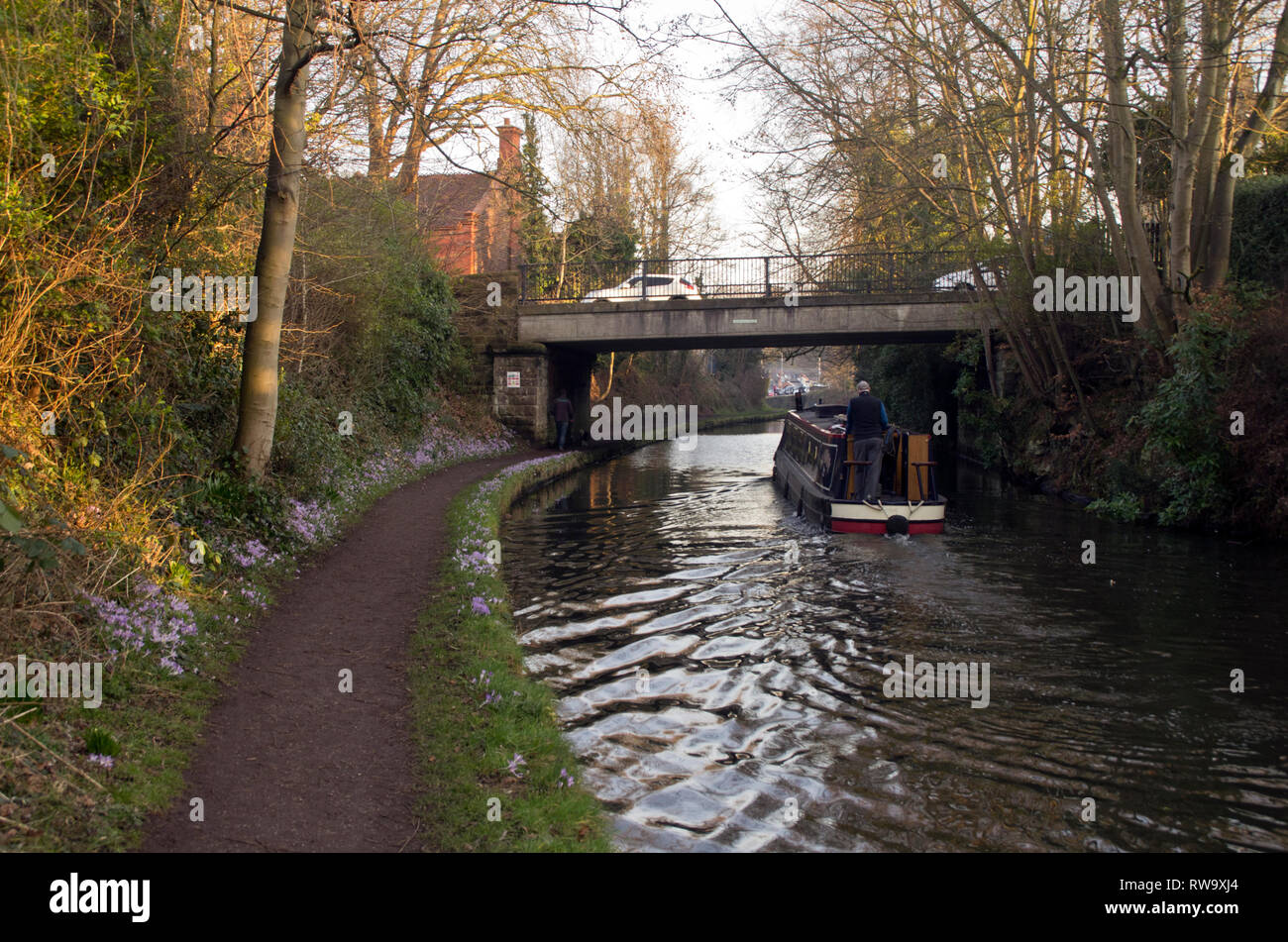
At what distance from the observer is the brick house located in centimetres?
1218

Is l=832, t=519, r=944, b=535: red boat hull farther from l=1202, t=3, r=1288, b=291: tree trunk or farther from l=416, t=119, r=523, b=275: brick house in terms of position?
l=416, t=119, r=523, b=275: brick house

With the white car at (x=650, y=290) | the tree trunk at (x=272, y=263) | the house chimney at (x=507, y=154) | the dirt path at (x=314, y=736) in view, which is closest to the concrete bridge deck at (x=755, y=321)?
the white car at (x=650, y=290)

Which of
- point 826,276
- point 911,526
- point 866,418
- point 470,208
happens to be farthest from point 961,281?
point 470,208

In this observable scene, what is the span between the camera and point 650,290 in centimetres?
2527

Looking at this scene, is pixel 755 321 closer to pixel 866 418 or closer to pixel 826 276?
pixel 826 276

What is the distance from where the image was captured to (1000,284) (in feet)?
60.4

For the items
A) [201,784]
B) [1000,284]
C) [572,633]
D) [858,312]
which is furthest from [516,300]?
[201,784]

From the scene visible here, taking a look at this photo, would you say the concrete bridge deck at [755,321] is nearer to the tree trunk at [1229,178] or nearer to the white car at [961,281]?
the white car at [961,281]

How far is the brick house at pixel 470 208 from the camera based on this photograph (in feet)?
40.0

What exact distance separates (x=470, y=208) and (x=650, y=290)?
16291mm

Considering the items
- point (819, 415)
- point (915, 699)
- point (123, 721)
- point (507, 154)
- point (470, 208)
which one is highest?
point (470, 208)

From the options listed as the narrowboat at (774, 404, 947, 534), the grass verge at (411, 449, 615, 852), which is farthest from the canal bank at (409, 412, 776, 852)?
the narrowboat at (774, 404, 947, 534)

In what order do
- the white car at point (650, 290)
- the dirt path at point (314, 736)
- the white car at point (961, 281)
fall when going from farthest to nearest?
the white car at point (650, 290), the white car at point (961, 281), the dirt path at point (314, 736)

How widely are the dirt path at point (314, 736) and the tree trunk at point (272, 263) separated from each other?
1414 mm
